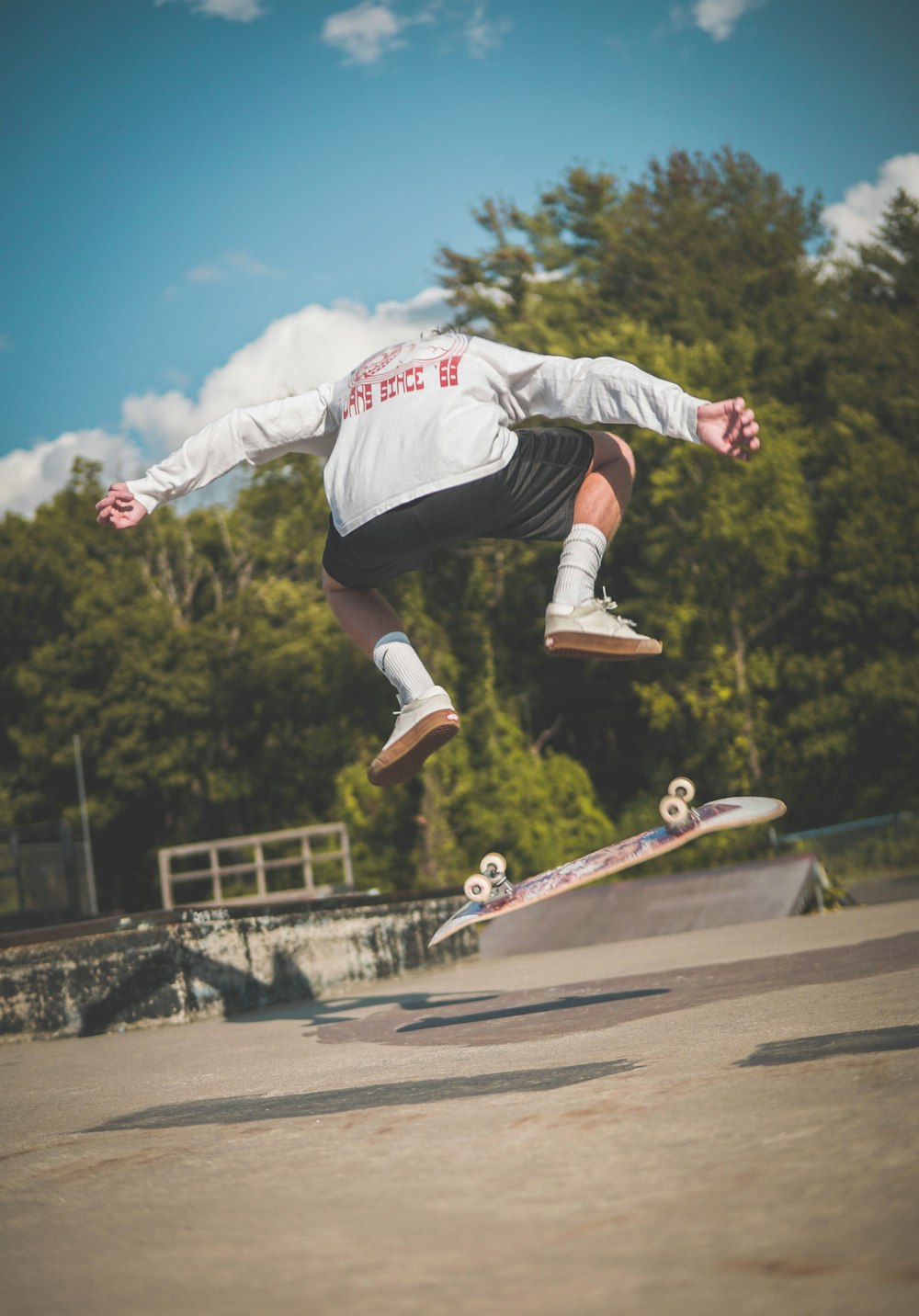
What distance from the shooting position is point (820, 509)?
34656 mm

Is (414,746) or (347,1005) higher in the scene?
(414,746)

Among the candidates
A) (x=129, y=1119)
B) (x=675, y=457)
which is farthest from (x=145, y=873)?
(x=129, y=1119)

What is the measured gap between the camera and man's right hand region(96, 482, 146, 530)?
451 centimetres

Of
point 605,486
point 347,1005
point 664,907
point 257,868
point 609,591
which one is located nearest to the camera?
point 605,486

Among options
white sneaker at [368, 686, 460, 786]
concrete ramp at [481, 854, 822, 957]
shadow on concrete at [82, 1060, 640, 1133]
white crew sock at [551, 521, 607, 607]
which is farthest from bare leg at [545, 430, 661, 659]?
concrete ramp at [481, 854, 822, 957]

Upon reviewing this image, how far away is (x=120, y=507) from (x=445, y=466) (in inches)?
48.2

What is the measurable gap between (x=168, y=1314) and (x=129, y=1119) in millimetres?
1716

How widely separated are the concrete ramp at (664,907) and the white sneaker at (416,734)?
6.29 metres

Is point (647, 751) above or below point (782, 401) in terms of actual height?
below

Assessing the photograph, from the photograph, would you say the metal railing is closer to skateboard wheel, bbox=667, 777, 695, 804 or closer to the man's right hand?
skateboard wheel, bbox=667, 777, 695, 804

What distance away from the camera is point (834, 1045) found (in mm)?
2725

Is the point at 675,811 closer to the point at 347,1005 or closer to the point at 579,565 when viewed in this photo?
the point at 579,565

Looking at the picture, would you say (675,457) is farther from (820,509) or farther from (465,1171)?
(465,1171)

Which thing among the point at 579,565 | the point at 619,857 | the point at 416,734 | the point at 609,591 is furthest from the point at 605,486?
the point at 609,591
